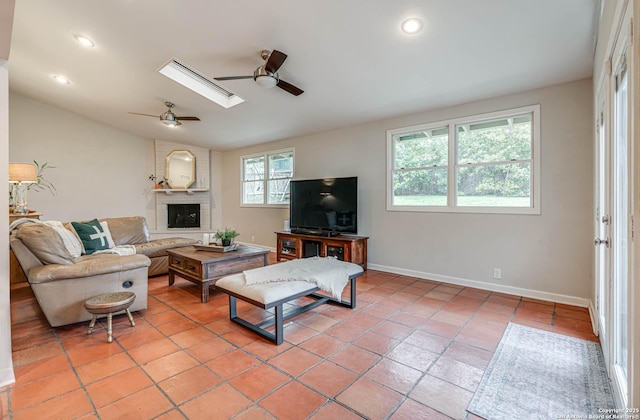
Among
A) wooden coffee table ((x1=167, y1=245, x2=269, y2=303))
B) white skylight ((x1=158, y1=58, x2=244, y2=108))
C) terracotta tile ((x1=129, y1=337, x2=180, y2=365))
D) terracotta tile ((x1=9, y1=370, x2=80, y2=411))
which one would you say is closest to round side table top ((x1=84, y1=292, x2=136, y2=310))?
terracotta tile ((x1=129, y1=337, x2=180, y2=365))

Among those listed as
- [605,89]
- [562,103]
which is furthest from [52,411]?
[562,103]

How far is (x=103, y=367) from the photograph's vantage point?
203cm

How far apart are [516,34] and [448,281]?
9.68 feet

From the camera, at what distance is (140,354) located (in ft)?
7.20

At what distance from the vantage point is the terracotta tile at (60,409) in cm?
156

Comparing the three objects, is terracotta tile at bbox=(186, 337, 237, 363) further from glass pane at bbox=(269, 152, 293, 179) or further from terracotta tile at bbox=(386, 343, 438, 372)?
glass pane at bbox=(269, 152, 293, 179)

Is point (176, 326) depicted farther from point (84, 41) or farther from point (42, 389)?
point (84, 41)

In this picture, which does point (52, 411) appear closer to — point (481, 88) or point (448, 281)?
point (448, 281)

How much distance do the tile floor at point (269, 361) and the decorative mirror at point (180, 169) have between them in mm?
4323

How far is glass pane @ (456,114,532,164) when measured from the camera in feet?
11.4

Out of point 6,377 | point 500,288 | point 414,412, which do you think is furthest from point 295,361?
point 500,288

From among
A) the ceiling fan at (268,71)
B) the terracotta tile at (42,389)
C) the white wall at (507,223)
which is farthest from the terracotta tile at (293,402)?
the white wall at (507,223)

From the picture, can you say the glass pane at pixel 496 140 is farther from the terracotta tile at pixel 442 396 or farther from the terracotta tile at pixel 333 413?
the terracotta tile at pixel 333 413

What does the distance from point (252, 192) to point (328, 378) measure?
561 cm
